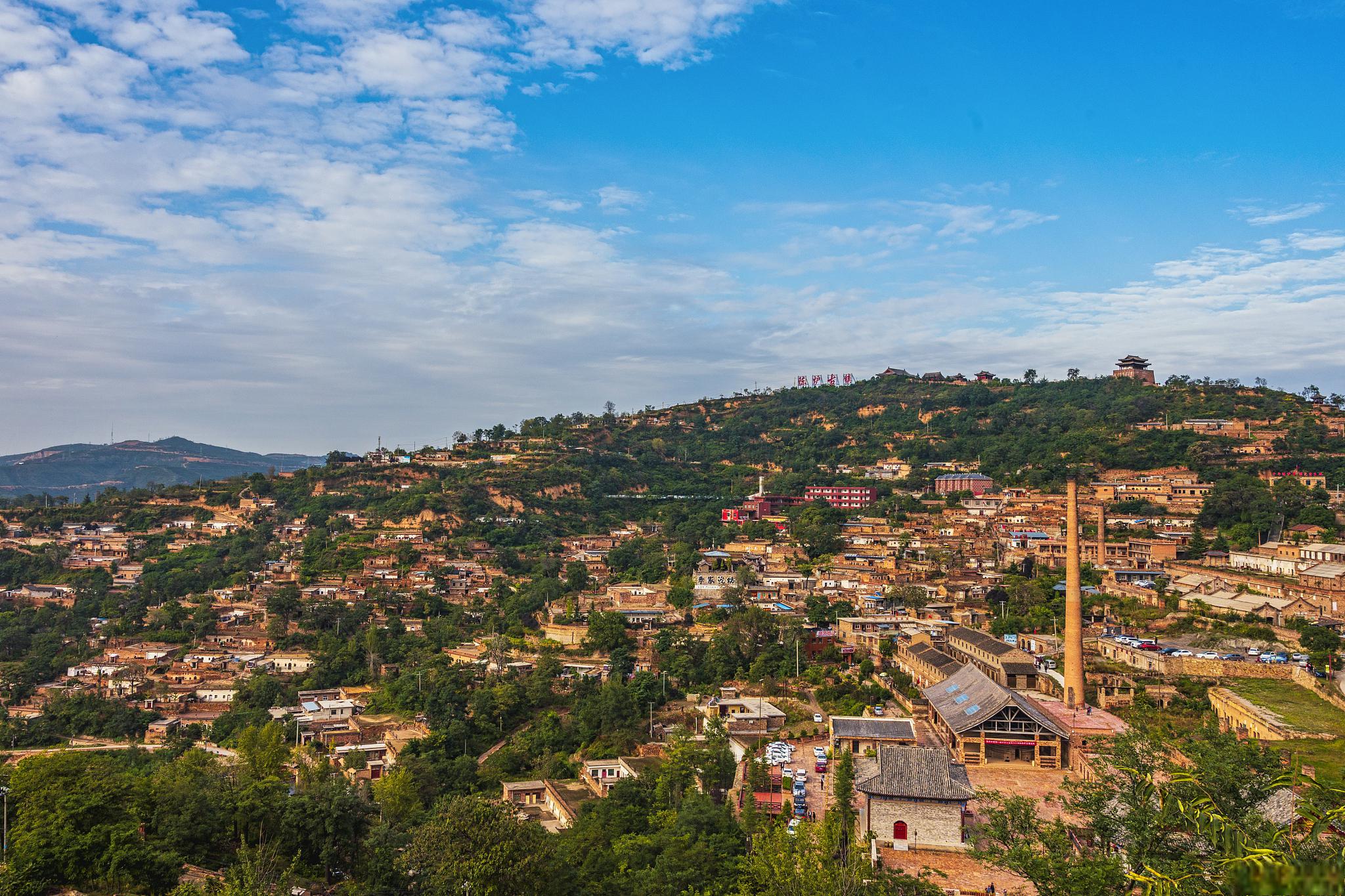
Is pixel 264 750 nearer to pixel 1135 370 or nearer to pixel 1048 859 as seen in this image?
pixel 1048 859

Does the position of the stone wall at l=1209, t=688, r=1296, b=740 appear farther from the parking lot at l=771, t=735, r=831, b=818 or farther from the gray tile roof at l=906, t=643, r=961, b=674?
the parking lot at l=771, t=735, r=831, b=818

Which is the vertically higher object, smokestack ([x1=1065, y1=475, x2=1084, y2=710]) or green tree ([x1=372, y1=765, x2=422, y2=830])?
smokestack ([x1=1065, y1=475, x2=1084, y2=710])

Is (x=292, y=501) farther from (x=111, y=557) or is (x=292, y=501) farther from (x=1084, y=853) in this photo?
(x=1084, y=853)

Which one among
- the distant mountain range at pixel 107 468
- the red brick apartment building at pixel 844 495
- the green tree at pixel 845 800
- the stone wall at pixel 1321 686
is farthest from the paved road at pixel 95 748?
the distant mountain range at pixel 107 468

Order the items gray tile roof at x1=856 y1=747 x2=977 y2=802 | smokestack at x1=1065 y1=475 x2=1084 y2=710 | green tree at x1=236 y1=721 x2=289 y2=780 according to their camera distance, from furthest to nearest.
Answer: smokestack at x1=1065 y1=475 x2=1084 y2=710 → green tree at x1=236 y1=721 x2=289 y2=780 → gray tile roof at x1=856 y1=747 x2=977 y2=802

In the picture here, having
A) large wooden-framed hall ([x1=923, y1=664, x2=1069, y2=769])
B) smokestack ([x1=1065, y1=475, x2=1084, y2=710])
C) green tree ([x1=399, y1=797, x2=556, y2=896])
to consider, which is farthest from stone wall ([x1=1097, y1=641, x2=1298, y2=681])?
green tree ([x1=399, y1=797, x2=556, y2=896])

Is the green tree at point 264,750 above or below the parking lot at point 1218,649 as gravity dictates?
below

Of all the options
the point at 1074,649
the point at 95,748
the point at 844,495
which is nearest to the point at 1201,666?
the point at 1074,649

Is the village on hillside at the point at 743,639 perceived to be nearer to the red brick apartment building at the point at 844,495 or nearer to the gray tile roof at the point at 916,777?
the gray tile roof at the point at 916,777
